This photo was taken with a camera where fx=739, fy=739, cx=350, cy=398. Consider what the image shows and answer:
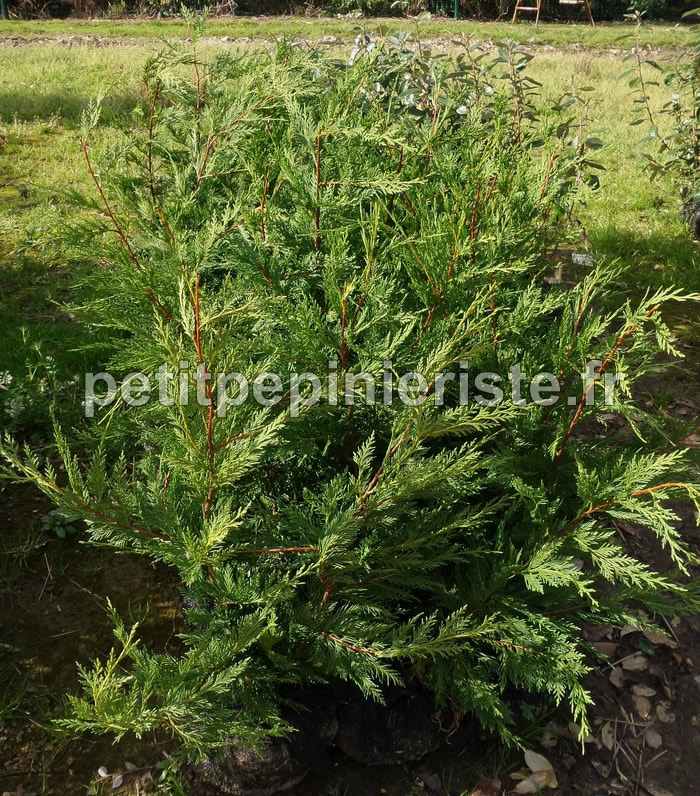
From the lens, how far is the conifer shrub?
69.7 inches

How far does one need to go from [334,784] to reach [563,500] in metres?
1.10

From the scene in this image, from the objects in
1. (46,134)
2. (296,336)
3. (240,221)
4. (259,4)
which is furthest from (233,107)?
(259,4)

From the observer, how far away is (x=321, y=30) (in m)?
17.1

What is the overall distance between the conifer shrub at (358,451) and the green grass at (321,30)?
1458 cm

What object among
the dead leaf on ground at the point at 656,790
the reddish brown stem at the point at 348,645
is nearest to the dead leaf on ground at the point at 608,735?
the dead leaf on ground at the point at 656,790

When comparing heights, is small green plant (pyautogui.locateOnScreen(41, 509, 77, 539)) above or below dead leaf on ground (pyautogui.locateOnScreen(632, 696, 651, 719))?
above

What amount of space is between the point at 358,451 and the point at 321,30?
17.4 metres

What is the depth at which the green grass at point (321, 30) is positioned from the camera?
16.3m

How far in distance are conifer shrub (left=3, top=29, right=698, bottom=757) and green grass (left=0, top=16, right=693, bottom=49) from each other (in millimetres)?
14582

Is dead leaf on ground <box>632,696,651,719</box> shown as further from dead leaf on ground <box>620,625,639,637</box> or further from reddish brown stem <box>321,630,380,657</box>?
reddish brown stem <box>321,630,380,657</box>

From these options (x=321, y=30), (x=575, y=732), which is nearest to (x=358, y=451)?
(x=575, y=732)

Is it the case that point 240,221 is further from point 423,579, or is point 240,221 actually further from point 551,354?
point 423,579

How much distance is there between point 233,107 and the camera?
2361 mm

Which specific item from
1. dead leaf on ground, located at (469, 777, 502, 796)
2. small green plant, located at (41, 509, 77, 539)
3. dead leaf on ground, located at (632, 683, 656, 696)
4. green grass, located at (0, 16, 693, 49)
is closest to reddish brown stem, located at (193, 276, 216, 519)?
dead leaf on ground, located at (469, 777, 502, 796)
